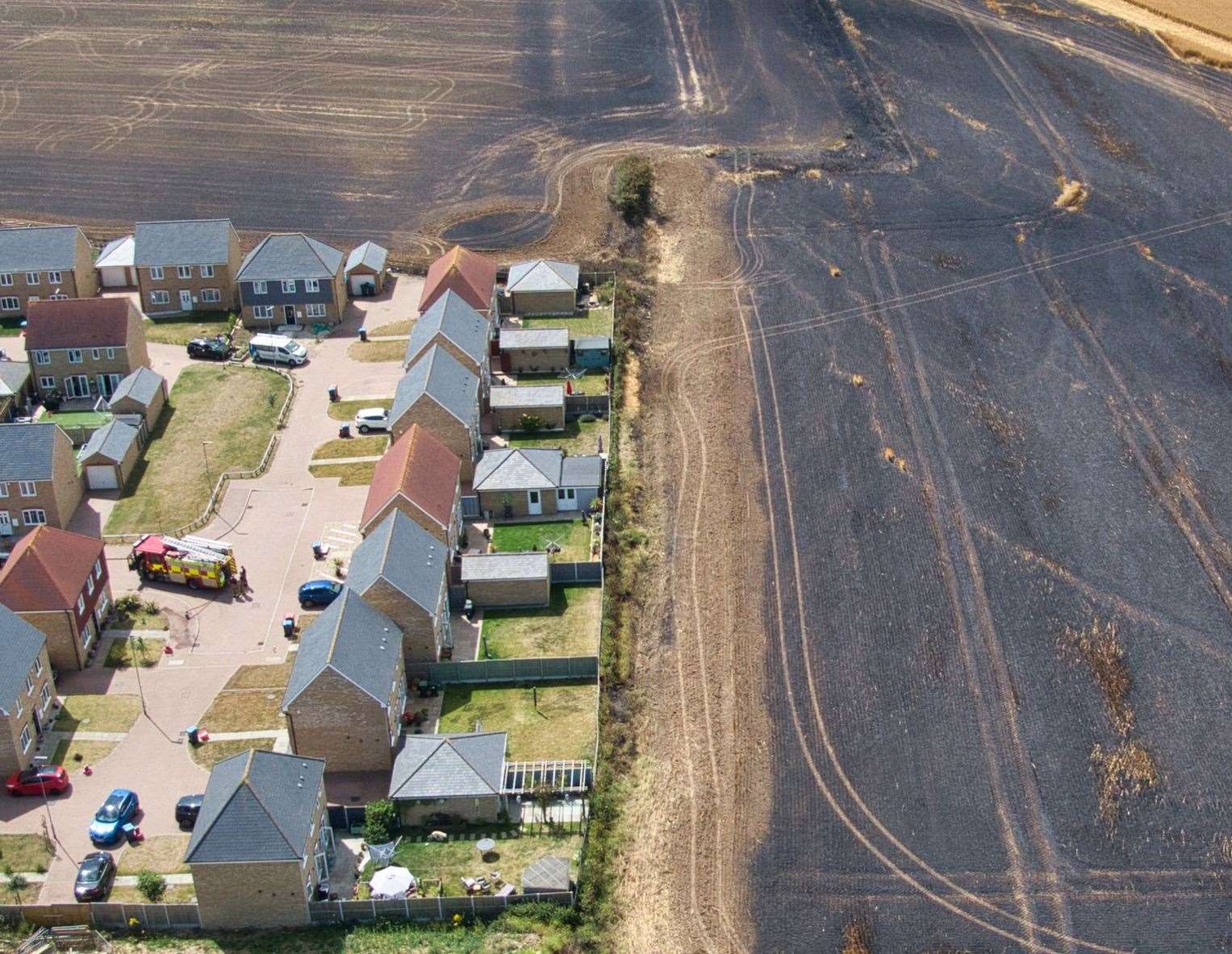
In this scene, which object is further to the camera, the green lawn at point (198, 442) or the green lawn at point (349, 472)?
the green lawn at point (349, 472)

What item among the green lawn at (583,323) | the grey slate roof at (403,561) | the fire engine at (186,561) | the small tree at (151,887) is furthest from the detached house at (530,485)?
the small tree at (151,887)

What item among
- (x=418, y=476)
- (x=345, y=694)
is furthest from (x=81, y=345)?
(x=345, y=694)

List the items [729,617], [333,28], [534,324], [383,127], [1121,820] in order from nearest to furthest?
[1121,820]
[729,617]
[534,324]
[383,127]
[333,28]

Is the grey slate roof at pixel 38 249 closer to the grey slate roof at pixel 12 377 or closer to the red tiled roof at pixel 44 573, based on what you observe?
the grey slate roof at pixel 12 377

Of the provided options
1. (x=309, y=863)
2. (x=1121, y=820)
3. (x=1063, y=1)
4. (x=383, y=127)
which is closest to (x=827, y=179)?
(x=383, y=127)

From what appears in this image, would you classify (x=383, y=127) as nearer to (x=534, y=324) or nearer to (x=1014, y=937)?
(x=534, y=324)

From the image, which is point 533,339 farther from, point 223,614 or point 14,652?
point 14,652
